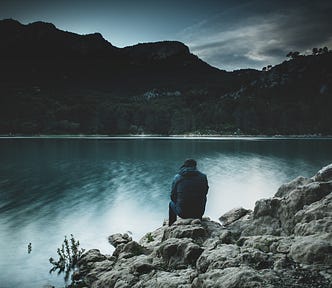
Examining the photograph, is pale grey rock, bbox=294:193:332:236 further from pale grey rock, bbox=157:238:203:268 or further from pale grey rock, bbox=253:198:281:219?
pale grey rock, bbox=157:238:203:268

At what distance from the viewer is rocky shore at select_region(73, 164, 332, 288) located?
282 inches

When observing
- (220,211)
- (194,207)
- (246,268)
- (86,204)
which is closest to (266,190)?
(220,211)

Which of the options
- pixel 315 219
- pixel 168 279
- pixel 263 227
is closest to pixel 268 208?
pixel 263 227

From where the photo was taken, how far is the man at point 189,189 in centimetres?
1293

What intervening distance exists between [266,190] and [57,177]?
99.6ft

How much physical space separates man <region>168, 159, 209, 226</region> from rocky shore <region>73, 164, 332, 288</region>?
24.1 inches

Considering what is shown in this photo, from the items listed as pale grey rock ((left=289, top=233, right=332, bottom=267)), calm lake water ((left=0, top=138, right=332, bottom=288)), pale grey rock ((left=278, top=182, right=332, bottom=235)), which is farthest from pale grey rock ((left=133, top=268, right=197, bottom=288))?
pale grey rock ((left=278, top=182, right=332, bottom=235))

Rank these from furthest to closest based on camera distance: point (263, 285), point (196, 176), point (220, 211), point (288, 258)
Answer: point (220, 211), point (196, 176), point (288, 258), point (263, 285)

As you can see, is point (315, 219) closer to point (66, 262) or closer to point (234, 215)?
point (234, 215)

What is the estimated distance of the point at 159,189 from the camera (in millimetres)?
36688

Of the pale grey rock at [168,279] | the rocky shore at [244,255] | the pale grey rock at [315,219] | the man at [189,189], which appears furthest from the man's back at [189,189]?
the pale grey rock at [168,279]

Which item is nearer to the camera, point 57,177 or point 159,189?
point 159,189

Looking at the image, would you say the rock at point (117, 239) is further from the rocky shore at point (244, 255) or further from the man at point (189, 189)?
the man at point (189, 189)

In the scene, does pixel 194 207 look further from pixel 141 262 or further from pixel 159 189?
Answer: pixel 159 189
